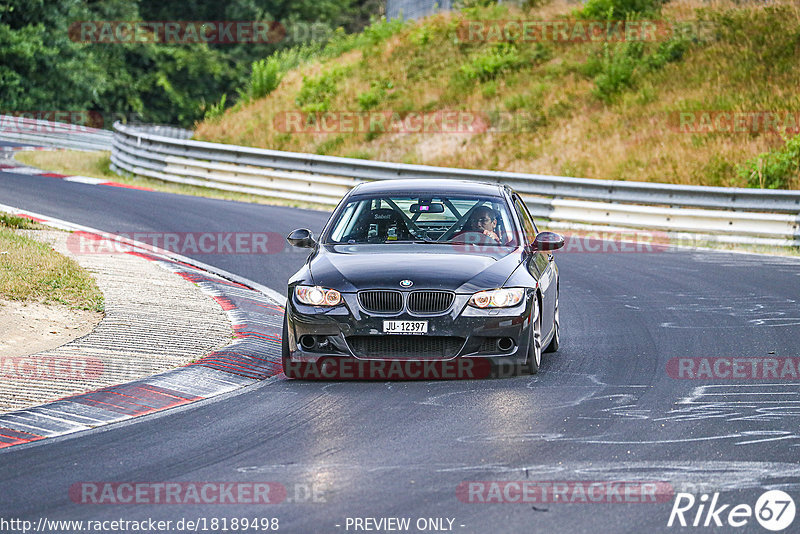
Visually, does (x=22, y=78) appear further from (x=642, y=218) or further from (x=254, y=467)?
(x=254, y=467)

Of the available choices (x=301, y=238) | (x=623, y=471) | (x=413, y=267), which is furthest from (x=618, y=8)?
(x=623, y=471)

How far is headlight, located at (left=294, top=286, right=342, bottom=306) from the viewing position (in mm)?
9141

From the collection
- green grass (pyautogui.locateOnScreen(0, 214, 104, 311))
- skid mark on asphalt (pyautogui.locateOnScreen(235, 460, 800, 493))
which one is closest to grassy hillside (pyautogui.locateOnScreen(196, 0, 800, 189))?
green grass (pyautogui.locateOnScreen(0, 214, 104, 311))

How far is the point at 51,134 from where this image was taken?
134 ft

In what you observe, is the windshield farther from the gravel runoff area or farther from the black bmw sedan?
the gravel runoff area

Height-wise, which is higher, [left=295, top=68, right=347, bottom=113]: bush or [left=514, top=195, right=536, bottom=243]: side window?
[left=295, top=68, right=347, bottom=113]: bush

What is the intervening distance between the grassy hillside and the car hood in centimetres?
1537

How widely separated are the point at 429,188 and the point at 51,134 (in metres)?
32.6

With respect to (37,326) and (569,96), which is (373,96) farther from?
(37,326)

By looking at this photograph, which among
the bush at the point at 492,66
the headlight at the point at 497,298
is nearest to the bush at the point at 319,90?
the bush at the point at 492,66

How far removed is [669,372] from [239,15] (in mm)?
54304

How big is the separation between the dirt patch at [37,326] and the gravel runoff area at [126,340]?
155mm

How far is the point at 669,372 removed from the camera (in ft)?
31.7

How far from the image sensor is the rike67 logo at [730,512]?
5609 millimetres
